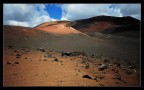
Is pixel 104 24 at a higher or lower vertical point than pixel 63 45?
higher

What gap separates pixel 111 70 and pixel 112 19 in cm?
3109

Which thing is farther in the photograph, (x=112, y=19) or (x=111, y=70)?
(x=112, y=19)

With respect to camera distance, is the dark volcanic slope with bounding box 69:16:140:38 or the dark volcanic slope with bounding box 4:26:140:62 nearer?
the dark volcanic slope with bounding box 4:26:140:62

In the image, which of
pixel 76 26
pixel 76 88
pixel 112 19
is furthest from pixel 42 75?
pixel 112 19

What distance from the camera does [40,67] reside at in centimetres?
674

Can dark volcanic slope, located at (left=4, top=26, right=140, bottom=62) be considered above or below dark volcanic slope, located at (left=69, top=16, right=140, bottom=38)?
below

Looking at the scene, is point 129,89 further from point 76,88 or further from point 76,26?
point 76,26

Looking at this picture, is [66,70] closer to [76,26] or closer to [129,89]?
[129,89]

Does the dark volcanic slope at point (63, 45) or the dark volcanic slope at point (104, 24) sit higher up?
the dark volcanic slope at point (104, 24)

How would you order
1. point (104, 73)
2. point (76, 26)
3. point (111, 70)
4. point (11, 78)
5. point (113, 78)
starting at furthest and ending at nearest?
point (76, 26), point (111, 70), point (104, 73), point (113, 78), point (11, 78)

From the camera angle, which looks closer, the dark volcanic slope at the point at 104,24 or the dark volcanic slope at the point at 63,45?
the dark volcanic slope at the point at 63,45

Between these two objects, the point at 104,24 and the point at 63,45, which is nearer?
the point at 63,45

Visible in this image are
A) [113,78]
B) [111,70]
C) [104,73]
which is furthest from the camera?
[111,70]

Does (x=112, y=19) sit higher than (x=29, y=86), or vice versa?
(x=112, y=19)
